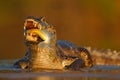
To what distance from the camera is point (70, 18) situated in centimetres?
2842

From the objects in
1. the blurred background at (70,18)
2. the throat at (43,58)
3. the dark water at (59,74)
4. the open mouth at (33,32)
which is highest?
the blurred background at (70,18)

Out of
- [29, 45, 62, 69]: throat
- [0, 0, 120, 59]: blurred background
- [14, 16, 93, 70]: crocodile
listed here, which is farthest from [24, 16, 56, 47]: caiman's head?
[0, 0, 120, 59]: blurred background

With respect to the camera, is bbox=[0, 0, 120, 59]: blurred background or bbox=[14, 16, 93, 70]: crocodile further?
bbox=[0, 0, 120, 59]: blurred background

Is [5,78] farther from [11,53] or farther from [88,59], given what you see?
[11,53]

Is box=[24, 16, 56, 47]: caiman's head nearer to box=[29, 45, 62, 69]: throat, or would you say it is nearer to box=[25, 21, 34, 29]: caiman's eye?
box=[25, 21, 34, 29]: caiman's eye

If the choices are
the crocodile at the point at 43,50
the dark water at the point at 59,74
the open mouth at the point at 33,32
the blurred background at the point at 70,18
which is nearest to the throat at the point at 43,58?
Result: the crocodile at the point at 43,50

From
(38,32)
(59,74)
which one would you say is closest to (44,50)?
(38,32)

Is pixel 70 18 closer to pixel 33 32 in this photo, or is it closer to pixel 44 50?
pixel 44 50

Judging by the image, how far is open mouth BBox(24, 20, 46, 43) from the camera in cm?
1325

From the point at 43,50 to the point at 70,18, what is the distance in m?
14.8

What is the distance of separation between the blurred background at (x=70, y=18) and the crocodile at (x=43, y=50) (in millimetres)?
6944

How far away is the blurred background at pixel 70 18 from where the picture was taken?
23250 millimetres

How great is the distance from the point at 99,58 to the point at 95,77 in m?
5.03

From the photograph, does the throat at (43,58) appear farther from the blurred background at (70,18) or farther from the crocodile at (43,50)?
the blurred background at (70,18)
